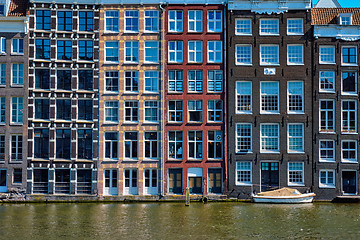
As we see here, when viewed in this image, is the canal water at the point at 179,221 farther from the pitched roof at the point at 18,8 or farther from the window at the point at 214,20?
the pitched roof at the point at 18,8

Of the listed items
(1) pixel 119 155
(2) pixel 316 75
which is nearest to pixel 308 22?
(2) pixel 316 75

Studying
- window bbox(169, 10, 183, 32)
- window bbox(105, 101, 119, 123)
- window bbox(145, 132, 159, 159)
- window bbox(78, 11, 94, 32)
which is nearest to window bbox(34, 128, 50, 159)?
window bbox(105, 101, 119, 123)

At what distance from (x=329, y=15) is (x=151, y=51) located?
16990 mm

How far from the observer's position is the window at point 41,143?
164ft

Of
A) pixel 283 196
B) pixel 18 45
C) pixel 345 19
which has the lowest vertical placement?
pixel 283 196

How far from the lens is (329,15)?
51469mm

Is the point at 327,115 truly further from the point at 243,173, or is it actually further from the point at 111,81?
the point at 111,81

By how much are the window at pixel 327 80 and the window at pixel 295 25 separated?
4427 millimetres

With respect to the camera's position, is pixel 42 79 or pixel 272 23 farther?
pixel 272 23

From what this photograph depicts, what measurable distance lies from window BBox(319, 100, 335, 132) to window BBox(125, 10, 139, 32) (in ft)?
60.4

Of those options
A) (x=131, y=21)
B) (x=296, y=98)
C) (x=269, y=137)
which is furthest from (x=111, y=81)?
(x=296, y=98)

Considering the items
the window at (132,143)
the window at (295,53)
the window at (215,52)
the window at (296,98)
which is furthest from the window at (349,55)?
the window at (132,143)

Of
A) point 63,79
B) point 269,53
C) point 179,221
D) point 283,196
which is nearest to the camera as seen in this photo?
point 179,221

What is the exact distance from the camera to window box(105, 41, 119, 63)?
5088 centimetres
